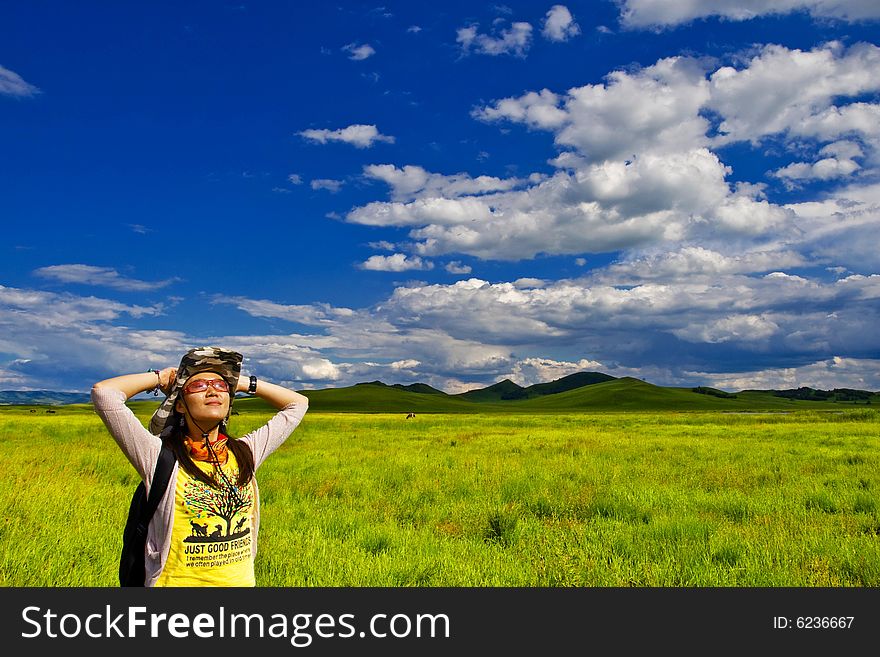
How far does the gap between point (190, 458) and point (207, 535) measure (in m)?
0.50

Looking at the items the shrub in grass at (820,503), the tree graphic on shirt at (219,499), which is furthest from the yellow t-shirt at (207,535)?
the shrub in grass at (820,503)

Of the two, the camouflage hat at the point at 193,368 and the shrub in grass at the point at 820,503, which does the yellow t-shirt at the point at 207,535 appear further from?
the shrub in grass at the point at 820,503

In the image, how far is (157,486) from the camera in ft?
11.7

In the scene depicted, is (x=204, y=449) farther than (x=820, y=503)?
No

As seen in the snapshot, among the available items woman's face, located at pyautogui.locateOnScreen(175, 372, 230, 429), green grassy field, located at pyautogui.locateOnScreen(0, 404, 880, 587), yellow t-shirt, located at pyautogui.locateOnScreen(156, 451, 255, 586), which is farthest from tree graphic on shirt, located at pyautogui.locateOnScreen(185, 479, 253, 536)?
green grassy field, located at pyautogui.locateOnScreen(0, 404, 880, 587)

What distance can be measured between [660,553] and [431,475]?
28.3 ft

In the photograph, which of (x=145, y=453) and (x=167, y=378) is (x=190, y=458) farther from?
(x=167, y=378)

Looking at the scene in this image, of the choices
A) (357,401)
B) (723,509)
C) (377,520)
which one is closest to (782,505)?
(723,509)

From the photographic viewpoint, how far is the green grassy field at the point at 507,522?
671 cm

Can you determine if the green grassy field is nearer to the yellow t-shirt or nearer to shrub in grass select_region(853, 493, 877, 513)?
shrub in grass select_region(853, 493, 877, 513)

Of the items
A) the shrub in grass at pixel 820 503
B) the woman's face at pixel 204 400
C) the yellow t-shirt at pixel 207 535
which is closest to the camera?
the yellow t-shirt at pixel 207 535

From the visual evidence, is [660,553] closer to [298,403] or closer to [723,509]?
[723,509]

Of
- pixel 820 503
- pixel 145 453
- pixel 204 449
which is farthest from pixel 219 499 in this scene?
pixel 820 503
